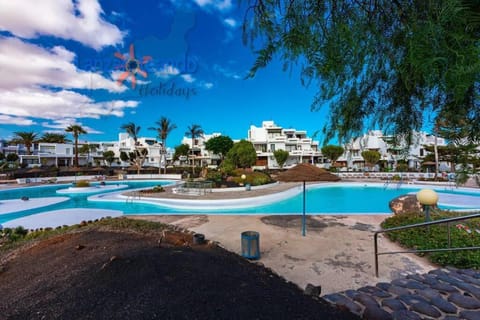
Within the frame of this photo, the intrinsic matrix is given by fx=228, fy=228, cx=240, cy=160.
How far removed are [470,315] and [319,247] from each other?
11.4 feet

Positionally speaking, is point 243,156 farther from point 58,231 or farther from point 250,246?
point 250,246

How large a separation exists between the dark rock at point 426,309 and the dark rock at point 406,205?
7.04m

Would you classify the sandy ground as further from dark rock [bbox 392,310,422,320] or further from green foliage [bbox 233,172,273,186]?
green foliage [bbox 233,172,273,186]

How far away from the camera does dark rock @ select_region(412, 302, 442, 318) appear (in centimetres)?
266

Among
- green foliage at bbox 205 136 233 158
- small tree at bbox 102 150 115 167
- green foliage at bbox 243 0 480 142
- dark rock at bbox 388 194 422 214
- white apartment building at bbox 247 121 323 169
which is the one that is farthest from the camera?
small tree at bbox 102 150 115 167

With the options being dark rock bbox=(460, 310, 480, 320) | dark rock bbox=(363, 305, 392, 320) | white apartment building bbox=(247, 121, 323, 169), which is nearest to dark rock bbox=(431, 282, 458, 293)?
dark rock bbox=(460, 310, 480, 320)

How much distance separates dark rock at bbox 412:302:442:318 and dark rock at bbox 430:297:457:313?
0.31ft

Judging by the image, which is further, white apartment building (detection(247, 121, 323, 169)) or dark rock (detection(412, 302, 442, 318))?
white apartment building (detection(247, 121, 323, 169))

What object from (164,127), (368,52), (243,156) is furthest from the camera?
(164,127)

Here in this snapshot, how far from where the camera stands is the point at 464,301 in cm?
286

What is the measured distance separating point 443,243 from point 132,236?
787cm

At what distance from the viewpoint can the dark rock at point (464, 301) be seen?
2.77m

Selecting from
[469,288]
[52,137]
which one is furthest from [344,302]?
[52,137]

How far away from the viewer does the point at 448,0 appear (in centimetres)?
129
